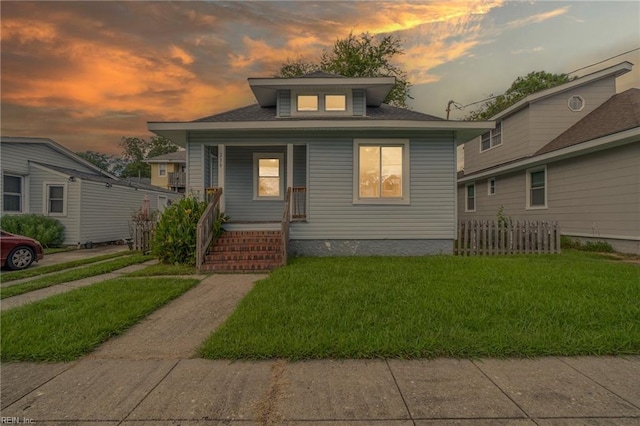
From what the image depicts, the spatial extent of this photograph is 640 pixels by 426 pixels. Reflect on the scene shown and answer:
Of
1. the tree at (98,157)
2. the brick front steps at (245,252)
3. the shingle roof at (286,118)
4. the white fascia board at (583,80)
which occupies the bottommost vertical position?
the brick front steps at (245,252)

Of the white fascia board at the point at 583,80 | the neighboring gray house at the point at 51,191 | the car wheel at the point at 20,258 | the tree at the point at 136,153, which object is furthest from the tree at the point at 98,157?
the white fascia board at the point at 583,80

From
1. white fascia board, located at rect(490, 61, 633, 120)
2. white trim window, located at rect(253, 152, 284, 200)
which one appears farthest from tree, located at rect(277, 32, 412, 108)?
white trim window, located at rect(253, 152, 284, 200)

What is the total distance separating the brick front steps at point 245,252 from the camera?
23.9ft

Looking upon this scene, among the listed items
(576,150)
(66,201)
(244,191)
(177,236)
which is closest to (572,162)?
(576,150)

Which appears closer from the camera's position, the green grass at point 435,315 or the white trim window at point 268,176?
the green grass at point 435,315

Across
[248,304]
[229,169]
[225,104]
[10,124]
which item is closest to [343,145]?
[229,169]

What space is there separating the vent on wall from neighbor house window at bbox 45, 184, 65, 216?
74.9ft

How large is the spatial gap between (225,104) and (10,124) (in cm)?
1096

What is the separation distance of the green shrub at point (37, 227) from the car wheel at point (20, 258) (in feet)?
15.0

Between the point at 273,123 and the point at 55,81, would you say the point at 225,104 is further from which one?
the point at 273,123

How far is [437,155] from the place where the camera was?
9.13 metres

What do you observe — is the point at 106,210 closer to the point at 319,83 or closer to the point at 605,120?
the point at 319,83

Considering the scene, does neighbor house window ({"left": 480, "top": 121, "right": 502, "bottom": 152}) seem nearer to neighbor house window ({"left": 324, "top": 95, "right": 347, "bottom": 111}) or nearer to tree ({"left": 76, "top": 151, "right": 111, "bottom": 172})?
neighbor house window ({"left": 324, "top": 95, "right": 347, "bottom": 111})

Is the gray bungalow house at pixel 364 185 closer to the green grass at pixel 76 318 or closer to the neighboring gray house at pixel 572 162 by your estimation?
the green grass at pixel 76 318
